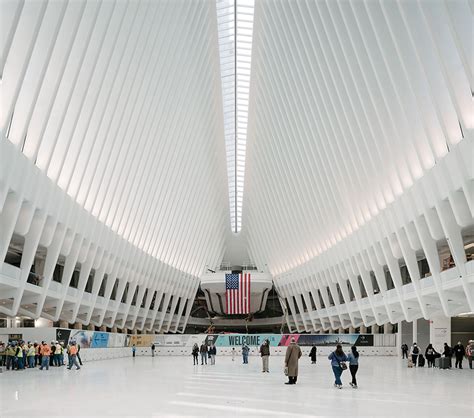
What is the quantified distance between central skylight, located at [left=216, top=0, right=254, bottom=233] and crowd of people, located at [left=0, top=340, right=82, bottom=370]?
17.9 m

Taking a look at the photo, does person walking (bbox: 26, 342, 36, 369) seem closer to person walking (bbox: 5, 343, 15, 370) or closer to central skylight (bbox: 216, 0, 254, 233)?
person walking (bbox: 5, 343, 15, 370)

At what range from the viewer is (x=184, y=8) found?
28.1 meters

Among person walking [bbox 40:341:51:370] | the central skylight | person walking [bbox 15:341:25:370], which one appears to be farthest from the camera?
the central skylight

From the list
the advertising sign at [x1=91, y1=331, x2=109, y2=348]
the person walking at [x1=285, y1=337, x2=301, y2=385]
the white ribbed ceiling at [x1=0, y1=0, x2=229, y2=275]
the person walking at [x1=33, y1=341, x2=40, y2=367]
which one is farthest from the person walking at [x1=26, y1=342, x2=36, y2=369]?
the person walking at [x1=285, y1=337, x2=301, y2=385]

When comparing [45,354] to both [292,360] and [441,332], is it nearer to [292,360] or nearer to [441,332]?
[292,360]

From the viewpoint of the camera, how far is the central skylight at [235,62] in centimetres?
3077

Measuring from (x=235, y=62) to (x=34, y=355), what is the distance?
64.8 ft

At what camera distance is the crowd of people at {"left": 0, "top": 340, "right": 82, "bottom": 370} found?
2145 centimetres

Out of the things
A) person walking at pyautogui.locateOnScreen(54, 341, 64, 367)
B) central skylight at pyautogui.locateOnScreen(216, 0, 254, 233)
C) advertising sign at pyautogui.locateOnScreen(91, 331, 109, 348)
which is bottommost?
person walking at pyautogui.locateOnScreen(54, 341, 64, 367)

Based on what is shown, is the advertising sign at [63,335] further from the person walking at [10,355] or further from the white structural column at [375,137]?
the white structural column at [375,137]

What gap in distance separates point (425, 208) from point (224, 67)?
706 inches

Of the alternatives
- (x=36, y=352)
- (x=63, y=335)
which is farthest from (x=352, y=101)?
(x=36, y=352)

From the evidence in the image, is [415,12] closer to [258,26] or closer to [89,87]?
[89,87]

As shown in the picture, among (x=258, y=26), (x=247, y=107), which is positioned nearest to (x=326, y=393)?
(x=258, y=26)
